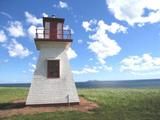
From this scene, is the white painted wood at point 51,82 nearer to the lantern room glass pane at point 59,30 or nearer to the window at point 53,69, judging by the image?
the window at point 53,69

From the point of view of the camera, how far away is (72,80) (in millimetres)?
22938

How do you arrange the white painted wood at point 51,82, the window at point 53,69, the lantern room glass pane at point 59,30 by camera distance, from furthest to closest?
the lantern room glass pane at point 59,30
the window at point 53,69
the white painted wood at point 51,82

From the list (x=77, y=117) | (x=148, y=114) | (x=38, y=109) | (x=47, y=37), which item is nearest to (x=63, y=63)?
(x=47, y=37)

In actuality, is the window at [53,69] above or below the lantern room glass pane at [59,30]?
below

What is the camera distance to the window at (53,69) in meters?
22.7

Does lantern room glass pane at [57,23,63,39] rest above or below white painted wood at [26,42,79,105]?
above

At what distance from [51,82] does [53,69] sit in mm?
1226

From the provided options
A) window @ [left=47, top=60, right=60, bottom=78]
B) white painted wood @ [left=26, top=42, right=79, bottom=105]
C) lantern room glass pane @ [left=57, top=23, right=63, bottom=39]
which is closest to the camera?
white painted wood @ [left=26, top=42, right=79, bottom=105]

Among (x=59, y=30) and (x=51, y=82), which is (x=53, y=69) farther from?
(x=59, y=30)

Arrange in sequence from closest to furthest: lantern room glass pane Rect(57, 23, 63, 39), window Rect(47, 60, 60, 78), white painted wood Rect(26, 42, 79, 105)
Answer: white painted wood Rect(26, 42, 79, 105), window Rect(47, 60, 60, 78), lantern room glass pane Rect(57, 23, 63, 39)

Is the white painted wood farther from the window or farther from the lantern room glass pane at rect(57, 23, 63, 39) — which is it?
the lantern room glass pane at rect(57, 23, 63, 39)

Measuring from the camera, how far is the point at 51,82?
73.7 feet

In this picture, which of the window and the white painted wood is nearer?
the white painted wood

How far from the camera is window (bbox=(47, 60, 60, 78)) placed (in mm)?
22700
